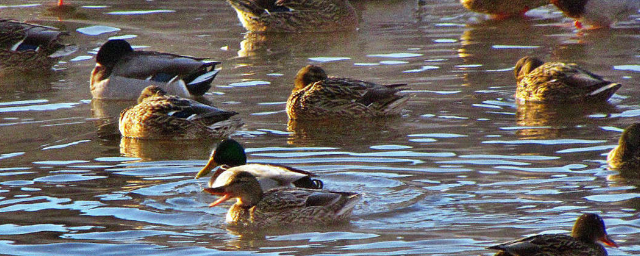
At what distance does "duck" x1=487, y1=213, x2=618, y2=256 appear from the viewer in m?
6.64

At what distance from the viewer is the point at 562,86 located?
42.2 ft

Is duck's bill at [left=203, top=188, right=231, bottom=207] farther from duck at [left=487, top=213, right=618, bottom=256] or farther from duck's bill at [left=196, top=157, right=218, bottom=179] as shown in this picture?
duck at [left=487, top=213, right=618, bottom=256]

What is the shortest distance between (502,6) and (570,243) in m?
12.7

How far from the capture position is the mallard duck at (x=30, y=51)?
1609cm

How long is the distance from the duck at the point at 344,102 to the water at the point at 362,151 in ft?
0.64

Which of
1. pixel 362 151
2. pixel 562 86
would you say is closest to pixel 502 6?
pixel 562 86

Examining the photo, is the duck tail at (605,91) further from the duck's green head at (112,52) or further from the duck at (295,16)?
the duck at (295,16)

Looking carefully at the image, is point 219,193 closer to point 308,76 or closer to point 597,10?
point 308,76

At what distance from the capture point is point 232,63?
15938 mm

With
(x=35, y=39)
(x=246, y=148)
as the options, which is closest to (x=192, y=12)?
(x=35, y=39)

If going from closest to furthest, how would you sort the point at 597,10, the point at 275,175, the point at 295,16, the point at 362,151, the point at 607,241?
1. the point at 607,241
2. the point at 275,175
3. the point at 362,151
4. the point at 597,10
5. the point at 295,16

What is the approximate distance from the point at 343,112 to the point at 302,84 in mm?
647

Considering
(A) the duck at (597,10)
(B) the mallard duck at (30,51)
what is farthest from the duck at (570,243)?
(A) the duck at (597,10)

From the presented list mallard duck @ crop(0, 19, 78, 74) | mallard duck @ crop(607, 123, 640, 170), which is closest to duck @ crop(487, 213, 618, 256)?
mallard duck @ crop(607, 123, 640, 170)
